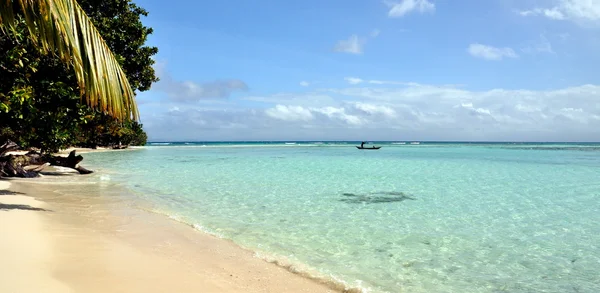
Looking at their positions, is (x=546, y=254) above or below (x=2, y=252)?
below

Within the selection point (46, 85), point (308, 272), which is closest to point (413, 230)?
point (308, 272)

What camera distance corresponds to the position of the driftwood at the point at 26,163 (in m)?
16.8

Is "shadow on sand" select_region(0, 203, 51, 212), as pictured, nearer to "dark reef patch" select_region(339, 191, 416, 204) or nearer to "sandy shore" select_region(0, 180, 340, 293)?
"sandy shore" select_region(0, 180, 340, 293)

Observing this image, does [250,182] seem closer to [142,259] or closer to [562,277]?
[142,259]

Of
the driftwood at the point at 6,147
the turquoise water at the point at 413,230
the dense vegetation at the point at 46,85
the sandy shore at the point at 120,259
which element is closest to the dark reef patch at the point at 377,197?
the turquoise water at the point at 413,230

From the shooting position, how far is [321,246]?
24.4ft

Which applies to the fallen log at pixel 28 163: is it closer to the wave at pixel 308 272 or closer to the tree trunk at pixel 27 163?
the tree trunk at pixel 27 163

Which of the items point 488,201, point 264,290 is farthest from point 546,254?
point 488,201

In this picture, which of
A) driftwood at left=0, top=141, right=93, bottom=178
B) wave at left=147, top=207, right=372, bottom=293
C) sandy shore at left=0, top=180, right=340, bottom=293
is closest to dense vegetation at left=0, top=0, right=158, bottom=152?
driftwood at left=0, top=141, right=93, bottom=178

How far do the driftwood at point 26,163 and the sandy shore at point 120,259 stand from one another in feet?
32.1

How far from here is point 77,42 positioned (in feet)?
12.1

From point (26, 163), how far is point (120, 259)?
17.4 metres

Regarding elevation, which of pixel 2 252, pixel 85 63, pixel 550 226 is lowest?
pixel 550 226

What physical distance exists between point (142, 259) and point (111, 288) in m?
1.36
